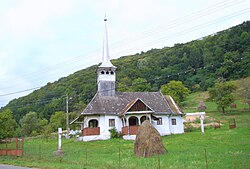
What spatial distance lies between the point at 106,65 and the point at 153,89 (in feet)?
153

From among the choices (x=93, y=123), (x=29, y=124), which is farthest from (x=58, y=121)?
(x=93, y=123)

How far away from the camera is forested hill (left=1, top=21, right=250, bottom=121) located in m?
63.6

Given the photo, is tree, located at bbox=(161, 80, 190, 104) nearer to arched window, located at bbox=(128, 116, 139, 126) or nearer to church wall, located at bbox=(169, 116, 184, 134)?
church wall, located at bbox=(169, 116, 184, 134)

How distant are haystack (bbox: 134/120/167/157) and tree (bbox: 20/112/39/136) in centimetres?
5148

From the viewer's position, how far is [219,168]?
43.6ft

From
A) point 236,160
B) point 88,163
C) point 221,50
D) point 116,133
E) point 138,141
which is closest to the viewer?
point 236,160

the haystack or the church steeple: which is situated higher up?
the church steeple

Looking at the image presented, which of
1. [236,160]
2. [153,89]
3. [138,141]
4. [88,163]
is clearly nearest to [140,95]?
[138,141]

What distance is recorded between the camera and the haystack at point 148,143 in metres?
20.4

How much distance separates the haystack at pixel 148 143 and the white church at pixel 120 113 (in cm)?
1258

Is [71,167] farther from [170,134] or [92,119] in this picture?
[170,134]

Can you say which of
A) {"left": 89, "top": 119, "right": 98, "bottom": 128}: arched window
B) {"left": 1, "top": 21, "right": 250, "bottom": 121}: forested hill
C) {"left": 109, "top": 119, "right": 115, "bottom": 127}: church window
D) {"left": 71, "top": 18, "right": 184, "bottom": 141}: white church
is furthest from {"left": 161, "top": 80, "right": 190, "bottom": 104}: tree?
{"left": 109, "top": 119, "right": 115, "bottom": 127}: church window

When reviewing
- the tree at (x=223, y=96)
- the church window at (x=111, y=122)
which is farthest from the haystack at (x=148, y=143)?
the tree at (x=223, y=96)

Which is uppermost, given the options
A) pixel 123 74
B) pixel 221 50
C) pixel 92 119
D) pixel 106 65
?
pixel 221 50
